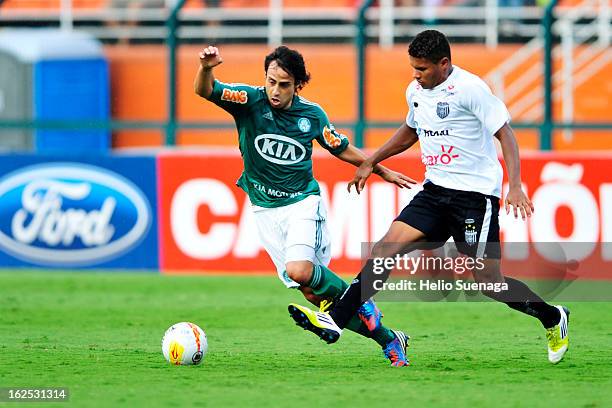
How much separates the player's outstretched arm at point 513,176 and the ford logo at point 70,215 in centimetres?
713

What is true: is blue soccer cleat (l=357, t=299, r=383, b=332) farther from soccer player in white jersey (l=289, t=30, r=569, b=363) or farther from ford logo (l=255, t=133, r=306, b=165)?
ford logo (l=255, t=133, r=306, b=165)

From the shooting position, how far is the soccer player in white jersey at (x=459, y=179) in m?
7.71

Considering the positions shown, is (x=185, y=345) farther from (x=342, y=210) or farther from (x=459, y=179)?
(x=342, y=210)

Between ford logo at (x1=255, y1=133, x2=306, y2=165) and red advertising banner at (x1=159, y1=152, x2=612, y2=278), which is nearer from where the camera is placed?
ford logo at (x1=255, y1=133, x2=306, y2=165)

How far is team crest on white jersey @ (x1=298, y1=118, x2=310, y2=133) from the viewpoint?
26.9 ft

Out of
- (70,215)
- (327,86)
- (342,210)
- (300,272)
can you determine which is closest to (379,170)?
(300,272)

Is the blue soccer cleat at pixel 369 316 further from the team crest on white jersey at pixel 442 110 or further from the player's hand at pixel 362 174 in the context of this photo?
the team crest on white jersey at pixel 442 110

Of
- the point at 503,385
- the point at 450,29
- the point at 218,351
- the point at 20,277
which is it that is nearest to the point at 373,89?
the point at 450,29

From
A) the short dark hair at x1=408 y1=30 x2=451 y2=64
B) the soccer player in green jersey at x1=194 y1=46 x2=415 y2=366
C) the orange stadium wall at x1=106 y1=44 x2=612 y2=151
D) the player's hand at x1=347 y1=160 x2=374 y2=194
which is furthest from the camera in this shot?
the orange stadium wall at x1=106 y1=44 x2=612 y2=151

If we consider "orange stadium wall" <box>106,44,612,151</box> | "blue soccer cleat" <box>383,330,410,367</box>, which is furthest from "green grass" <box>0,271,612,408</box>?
"orange stadium wall" <box>106,44,612,151</box>

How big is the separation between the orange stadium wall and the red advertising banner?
2675mm

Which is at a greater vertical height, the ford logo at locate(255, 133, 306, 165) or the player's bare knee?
the ford logo at locate(255, 133, 306, 165)

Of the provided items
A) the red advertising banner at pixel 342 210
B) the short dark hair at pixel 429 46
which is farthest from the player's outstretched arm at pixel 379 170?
the red advertising banner at pixel 342 210

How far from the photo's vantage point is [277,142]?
817cm
